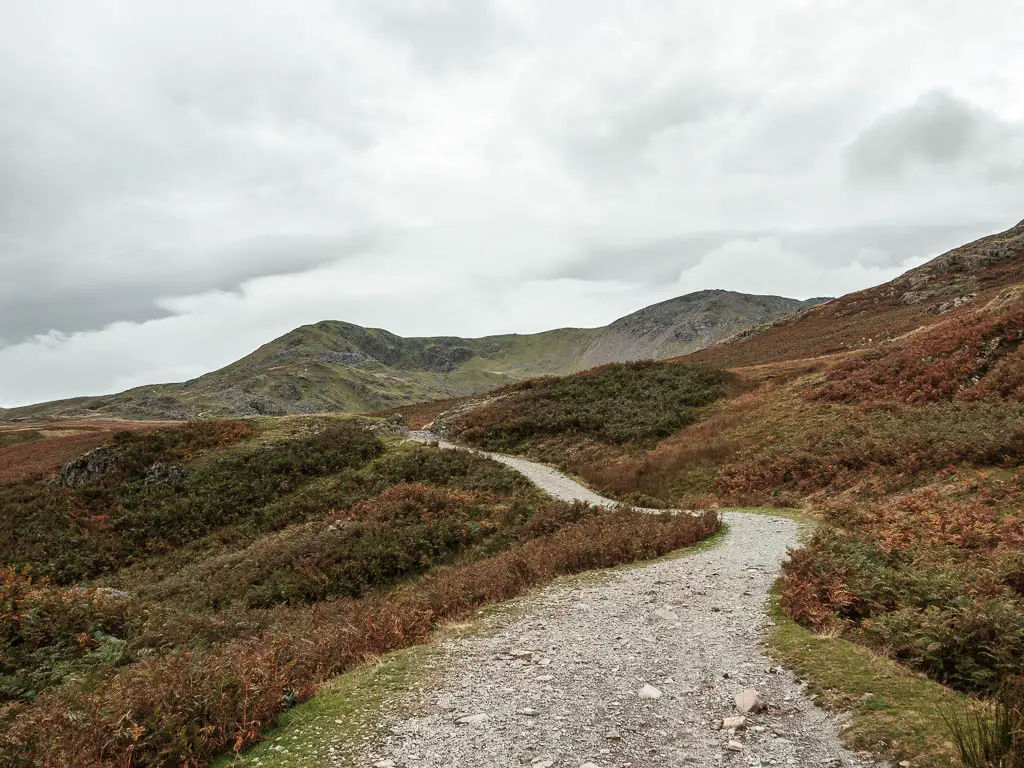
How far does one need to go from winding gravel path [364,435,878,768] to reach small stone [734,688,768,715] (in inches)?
4.0

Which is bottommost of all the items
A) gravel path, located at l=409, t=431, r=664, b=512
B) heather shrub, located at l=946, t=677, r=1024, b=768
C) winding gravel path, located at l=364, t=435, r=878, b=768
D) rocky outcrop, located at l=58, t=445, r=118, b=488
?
gravel path, located at l=409, t=431, r=664, b=512

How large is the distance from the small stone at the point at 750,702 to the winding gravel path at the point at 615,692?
4.0 inches

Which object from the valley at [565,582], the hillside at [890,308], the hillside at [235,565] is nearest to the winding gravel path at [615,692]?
the valley at [565,582]

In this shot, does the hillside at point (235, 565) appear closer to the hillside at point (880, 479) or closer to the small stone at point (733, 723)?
the small stone at point (733, 723)

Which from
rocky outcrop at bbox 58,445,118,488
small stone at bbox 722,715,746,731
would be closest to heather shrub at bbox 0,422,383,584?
rocky outcrop at bbox 58,445,118,488

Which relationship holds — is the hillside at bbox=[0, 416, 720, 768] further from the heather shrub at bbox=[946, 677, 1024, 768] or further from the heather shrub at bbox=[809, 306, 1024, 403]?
the heather shrub at bbox=[809, 306, 1024, 403]

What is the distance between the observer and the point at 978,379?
22516 mm

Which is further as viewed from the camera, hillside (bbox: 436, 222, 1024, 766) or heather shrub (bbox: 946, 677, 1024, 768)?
hillside (bbox: 436, 222, 1024, 766)

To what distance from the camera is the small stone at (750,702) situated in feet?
19.5

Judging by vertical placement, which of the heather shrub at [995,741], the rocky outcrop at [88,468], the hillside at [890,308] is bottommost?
the heather shrub at [995,741]

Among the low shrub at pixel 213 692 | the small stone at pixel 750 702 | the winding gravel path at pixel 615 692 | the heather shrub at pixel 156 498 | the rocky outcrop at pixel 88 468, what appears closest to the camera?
the winding gravel path at pixel 615 692

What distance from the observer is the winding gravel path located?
531cm

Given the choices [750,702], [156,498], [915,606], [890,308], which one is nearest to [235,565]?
[156,498]

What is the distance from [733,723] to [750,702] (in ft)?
1.66
